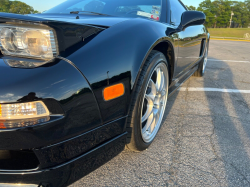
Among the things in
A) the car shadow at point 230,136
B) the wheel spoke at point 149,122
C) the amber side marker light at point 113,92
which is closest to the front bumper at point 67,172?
the amber side marker light at point 113,92

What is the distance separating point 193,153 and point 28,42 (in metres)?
1.44

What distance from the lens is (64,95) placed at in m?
1.04

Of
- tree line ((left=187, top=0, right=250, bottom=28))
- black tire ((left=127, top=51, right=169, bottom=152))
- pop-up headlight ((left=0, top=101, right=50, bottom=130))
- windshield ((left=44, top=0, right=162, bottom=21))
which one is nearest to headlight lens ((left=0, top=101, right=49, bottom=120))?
pop-up headlight ((left=0, top=101, right=50, bottom=130))

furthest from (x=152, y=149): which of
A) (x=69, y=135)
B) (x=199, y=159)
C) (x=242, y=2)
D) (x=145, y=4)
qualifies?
(x=242, y=2)

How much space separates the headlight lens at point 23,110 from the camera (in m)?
0.96

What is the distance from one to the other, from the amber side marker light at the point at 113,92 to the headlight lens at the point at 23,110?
0.35 metres

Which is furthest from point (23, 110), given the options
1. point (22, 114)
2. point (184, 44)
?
point (184, 44)

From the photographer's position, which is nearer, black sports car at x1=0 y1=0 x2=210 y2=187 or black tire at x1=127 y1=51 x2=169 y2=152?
black sports car at x1=0 y1=0 x2=210 y2=187

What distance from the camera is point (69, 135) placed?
1084 mm

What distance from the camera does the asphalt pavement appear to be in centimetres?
147

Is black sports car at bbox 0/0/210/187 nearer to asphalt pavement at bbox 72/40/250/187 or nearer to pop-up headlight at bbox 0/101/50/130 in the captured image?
pop-up headlight at bbox 0/101/50/130

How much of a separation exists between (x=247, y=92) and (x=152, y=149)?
2355 millimetres

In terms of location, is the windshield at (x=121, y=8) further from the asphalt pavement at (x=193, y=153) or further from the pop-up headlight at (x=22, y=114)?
the pop-up headlight at (x=22, y=114)

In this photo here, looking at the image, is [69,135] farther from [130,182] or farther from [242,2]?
[242,2]
